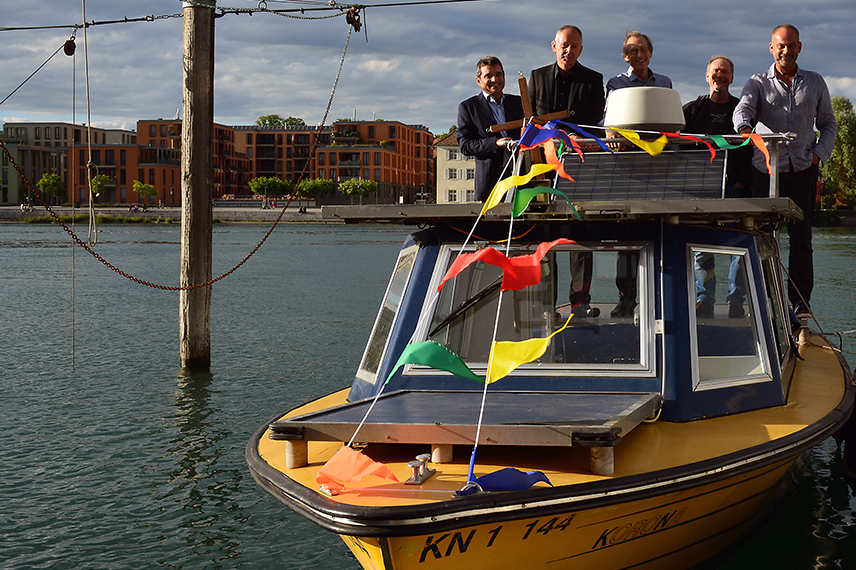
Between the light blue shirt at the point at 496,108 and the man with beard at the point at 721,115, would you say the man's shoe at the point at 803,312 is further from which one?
the light blue shirt at the point at 496,108

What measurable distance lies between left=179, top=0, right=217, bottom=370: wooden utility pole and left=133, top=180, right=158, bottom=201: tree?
128 metres

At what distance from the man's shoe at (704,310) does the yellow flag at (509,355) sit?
2.00 m

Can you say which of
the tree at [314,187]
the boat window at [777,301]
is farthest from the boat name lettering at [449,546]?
the tree at [314,187]

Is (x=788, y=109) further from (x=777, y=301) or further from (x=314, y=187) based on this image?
(x=314, y=187)

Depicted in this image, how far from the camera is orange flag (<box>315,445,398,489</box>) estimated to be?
434 centimetres

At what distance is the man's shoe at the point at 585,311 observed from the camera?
601 centimetres

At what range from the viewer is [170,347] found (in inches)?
666

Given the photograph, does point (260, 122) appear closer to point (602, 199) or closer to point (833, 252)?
point (833, 252)

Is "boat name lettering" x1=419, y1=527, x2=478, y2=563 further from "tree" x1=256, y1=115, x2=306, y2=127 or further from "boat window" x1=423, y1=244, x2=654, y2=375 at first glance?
"tree" x1=256, y1=115, x2=306, y2=127

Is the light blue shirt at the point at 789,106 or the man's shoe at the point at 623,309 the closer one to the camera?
the man's shoe at the point at 623,309

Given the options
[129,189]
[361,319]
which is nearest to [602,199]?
[361,319]

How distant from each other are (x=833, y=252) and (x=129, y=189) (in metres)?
120

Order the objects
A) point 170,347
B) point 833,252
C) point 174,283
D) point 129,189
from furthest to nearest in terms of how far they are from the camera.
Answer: point 129,189 < point 833,252 < point 174,283 < point 170,347

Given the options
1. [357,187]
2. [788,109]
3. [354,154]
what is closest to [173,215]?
[357,187]
